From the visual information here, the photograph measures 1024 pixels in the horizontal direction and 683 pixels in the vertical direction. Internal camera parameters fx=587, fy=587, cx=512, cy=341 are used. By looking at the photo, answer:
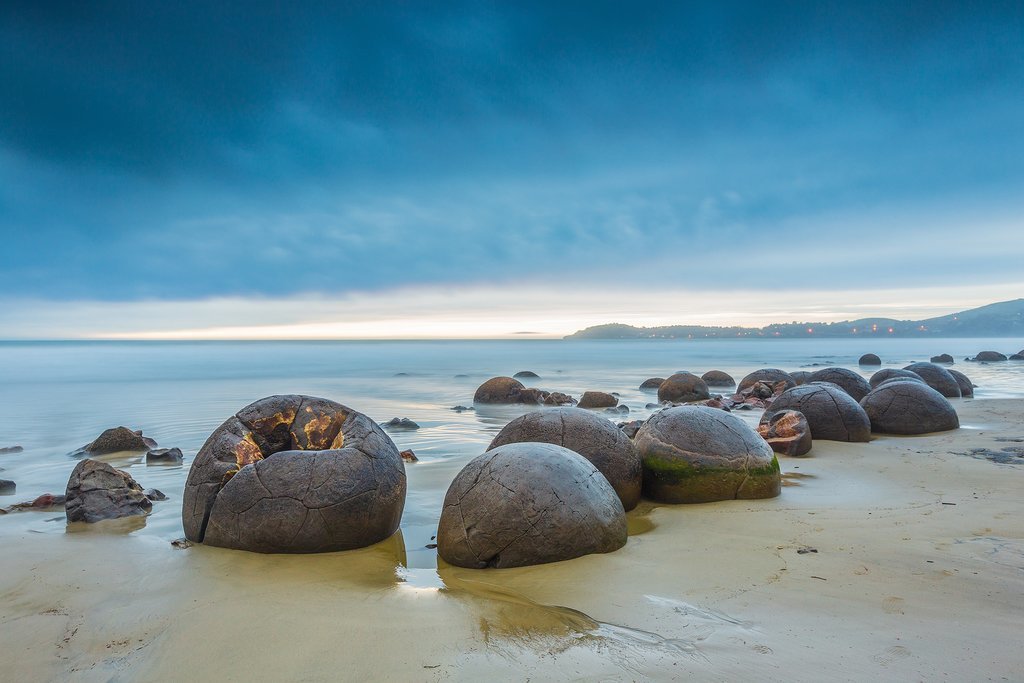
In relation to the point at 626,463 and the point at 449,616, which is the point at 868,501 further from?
the point at 449,616

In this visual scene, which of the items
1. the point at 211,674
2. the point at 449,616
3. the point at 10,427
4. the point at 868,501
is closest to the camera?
the point at 211,674

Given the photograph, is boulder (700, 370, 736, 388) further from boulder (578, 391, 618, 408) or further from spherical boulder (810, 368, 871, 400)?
spherical boulder (810, 368, 871, 400)

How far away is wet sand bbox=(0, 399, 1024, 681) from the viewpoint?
3.39 m

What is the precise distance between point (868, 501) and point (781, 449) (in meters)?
2.98

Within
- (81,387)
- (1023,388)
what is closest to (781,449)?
→ (1023,388)

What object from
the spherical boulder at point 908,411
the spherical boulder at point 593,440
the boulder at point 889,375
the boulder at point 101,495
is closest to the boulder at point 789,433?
the spherical boulder at point 908,411

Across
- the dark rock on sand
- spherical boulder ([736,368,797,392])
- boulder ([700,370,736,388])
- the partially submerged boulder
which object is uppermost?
the partially submerged boulder

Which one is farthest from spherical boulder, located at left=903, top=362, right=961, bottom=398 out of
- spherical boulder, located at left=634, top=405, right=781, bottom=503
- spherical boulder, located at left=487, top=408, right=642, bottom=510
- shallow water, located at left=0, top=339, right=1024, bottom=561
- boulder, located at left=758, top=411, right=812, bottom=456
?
spherical boulder, located at left=487, top=408, right=642, bottom=510

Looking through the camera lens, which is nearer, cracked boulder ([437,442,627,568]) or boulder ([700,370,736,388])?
cracked boulder ([437,442,627,568])

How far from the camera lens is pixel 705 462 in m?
6.94

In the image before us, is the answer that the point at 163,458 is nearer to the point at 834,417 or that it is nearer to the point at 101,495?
the point at 101,495

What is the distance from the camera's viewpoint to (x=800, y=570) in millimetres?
4676

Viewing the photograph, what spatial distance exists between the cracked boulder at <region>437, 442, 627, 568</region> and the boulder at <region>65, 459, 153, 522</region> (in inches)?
169

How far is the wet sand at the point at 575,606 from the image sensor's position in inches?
133
